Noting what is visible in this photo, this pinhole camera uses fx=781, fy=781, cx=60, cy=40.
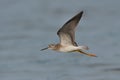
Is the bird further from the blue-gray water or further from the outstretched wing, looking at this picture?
the blue-gray water

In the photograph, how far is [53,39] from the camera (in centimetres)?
2430

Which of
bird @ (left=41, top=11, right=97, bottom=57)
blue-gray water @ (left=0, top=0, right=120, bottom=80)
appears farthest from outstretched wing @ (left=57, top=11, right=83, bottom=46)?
blue-gray water @ (left=0, top=0, right=120, bottom=80)

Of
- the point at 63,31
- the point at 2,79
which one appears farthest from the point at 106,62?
the point at 63,31

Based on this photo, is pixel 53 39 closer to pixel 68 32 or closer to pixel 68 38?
pixel 68 38

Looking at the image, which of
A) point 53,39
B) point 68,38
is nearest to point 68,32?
point 68,38

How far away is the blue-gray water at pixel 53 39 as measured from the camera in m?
20.9

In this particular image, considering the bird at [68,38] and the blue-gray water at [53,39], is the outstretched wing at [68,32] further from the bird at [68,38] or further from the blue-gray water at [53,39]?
the blue-gray water at [53,39]

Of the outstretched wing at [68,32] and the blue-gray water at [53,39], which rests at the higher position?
the blue-gray water at [53,39]

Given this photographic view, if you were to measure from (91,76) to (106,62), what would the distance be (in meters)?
1.81

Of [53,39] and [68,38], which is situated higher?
[53,39]

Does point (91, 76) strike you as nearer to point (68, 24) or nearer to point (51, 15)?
point (68, 24)

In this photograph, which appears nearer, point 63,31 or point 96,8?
point 63,31

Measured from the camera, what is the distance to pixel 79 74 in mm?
20391

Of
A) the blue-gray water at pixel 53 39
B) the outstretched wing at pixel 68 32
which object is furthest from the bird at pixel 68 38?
the blue-gray water at pixel 53 39
